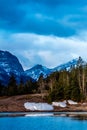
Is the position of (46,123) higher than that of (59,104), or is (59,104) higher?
(59,104)

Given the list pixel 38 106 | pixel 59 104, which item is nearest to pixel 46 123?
pixel 38 106

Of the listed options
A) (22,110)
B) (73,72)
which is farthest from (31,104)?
(73,72)

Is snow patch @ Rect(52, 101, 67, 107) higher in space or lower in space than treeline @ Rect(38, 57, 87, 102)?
lower

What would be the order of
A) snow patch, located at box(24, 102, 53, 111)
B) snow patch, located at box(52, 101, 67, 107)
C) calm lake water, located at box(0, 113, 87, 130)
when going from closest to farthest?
calm lake water, located at box(0, 113, 87, 130) → snow patch, located at box(24, 102, 53, 111) → snow patch, located at box(52, 101, 67, 107)

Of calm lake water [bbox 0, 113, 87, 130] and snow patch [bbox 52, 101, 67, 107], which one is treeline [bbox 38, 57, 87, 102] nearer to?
snow patch [bbox 52, 101, 67, 107]

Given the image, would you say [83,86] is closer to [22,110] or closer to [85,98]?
[85,98]

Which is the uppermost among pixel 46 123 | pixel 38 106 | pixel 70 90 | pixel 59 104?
pixel 70 90

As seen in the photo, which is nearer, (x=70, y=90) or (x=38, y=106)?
(x=38, y=106)

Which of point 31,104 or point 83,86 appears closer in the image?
point 31,104

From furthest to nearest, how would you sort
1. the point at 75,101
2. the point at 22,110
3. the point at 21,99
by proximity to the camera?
the point at 21,99 → the point at 75,101 → the point at 22,110

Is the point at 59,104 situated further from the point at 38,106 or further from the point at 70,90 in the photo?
the point at 70,90

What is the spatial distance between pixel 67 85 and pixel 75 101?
28.0 ft

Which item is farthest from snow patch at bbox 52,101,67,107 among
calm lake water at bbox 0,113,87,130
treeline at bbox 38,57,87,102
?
calm lake water at bbox 0,113,87,130

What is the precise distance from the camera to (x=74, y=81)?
595 ft
